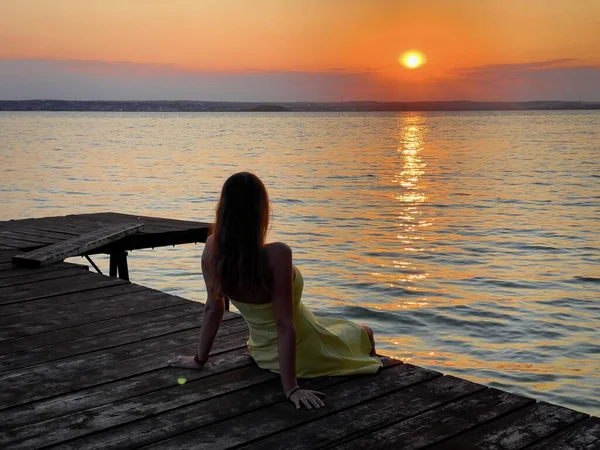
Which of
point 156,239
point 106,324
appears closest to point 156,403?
point 106,324

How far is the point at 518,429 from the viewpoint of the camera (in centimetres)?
412

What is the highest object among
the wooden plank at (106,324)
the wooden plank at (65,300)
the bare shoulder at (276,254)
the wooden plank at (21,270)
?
the bare shoulder at (276,254)

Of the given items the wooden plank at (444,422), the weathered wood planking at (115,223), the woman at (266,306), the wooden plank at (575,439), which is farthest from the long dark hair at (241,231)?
the weathered wood planking at (115,223)

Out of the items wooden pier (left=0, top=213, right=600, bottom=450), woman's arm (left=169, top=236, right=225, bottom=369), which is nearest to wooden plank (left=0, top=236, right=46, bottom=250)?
wooden pier (left=0, top=213, right=600, bottom=450)

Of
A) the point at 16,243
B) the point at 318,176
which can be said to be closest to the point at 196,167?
the point at 318,176

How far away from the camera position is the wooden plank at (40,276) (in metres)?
7.83

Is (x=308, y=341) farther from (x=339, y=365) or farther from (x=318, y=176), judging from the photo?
(x=318, y=176)

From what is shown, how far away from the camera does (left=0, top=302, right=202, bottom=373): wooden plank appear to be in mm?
5359

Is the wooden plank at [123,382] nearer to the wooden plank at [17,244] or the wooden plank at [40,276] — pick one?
the wooden plank at [40,276]

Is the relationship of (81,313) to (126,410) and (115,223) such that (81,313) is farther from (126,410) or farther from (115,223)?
(115,223)

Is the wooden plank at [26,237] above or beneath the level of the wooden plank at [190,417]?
beneath

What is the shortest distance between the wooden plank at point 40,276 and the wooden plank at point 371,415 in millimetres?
4534

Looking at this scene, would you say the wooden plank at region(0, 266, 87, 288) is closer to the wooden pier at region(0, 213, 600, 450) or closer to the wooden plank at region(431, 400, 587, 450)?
the wooden pier at region(0, 213, 600, 450)

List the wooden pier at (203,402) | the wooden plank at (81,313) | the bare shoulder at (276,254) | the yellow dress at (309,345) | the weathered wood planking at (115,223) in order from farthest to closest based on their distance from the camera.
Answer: the weathered wood planking at (115,223) → the wooden plank at (81,313) → the yellow dress at (309,345) → the bare shoulder at (276,254) → the wooden pier at (203,402)
